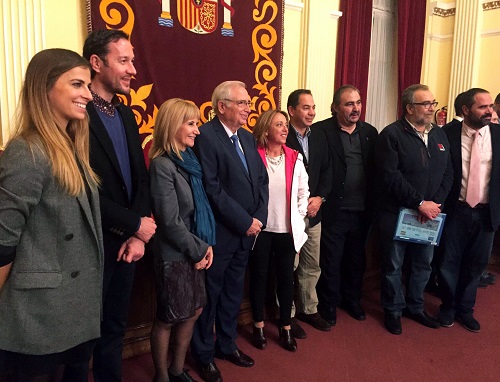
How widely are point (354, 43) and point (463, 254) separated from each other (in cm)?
289

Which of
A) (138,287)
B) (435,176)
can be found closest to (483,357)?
(435,176)

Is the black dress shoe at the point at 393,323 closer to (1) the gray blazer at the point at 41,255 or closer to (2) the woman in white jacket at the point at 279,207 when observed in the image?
(2) the woman in white jacket at the point at 279,207

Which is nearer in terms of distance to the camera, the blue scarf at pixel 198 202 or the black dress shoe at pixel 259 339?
the blue scarf at pixel 198 202

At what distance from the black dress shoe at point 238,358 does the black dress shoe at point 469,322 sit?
1.48 metres

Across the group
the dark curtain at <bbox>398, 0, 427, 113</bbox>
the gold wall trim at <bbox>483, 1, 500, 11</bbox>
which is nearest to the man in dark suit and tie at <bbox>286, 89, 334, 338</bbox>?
the dark curtain at <bbox>398, 0, 427, 113</bbox>

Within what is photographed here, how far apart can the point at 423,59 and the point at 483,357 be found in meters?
4.47

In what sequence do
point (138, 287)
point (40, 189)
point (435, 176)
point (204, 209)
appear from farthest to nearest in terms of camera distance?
point (435, 176), point (138, 287), point (204, 209), point (40, 189)

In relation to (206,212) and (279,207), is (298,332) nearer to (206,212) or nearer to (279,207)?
(279,207)

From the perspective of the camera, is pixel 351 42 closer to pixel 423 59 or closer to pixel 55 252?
pixel 423 59

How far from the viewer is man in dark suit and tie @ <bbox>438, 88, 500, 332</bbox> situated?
8.99 ft

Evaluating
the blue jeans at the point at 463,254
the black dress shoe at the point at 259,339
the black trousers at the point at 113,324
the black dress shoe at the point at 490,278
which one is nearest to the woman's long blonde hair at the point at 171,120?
the black trousers at the point at 113,324

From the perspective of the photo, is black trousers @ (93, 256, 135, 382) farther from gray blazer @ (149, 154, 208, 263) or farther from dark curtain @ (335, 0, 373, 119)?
dark curtain @ (335, 0, 373, 119)

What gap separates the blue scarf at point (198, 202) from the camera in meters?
1.93

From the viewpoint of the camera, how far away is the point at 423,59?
5941mm
